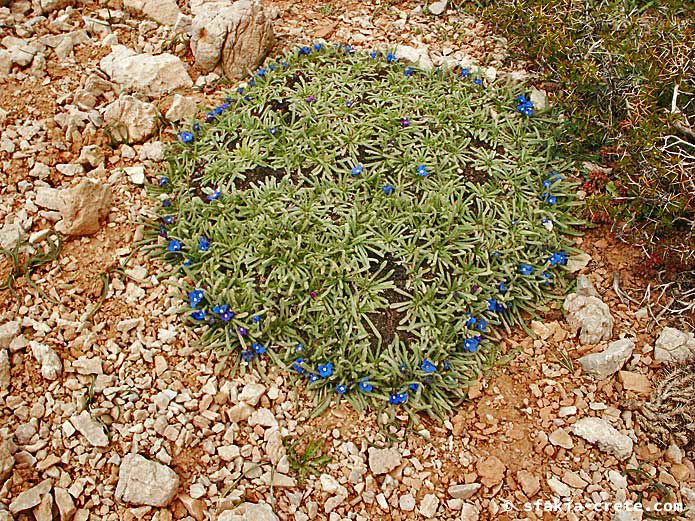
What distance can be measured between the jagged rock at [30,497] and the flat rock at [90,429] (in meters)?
0.28

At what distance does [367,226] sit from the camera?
431 cm

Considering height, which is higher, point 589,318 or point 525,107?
point 525,107

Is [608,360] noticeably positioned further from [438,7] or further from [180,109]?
[438,7]

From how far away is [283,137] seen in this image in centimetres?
472

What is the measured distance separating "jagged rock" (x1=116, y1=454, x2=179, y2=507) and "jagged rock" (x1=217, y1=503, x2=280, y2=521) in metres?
0.29

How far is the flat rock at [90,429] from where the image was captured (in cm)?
347

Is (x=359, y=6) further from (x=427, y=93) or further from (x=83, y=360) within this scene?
(x=83, y=360)

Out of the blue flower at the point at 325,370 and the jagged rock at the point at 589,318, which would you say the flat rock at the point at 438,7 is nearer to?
the jagged rock at the point at 589,318

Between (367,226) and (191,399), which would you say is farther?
(367,226)

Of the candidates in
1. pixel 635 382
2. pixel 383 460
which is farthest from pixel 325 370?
pixel 635 382

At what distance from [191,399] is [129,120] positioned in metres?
2.25

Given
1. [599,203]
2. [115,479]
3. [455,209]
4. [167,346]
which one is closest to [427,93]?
[455,209]

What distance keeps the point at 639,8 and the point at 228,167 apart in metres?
3.87

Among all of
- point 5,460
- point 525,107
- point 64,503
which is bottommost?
point 64,503
